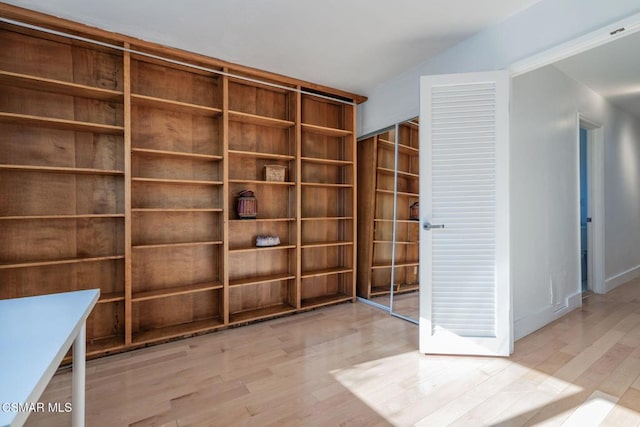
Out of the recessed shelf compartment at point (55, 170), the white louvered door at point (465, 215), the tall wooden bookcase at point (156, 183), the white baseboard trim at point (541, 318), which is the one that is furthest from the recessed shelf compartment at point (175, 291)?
the white baseboard trim at point (541, 318)

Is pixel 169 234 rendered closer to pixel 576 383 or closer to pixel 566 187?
pixel 576 383

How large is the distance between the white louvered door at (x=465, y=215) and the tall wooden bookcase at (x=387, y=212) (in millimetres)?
716

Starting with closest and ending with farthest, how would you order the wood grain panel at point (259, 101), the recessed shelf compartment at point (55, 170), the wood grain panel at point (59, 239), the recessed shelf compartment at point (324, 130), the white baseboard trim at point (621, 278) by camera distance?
the recessed shelf compartment at point (55, 170) → the wood grain panel at point (59, 239) → the wood grain panel at point (259, 101) → the recessed shelf compartment at point (324, 130) → the white baseboard trim at point (621, 278)

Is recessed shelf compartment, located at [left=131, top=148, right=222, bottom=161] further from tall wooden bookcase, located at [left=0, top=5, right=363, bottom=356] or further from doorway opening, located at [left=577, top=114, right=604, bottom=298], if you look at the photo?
doorway opening, located at [left=577, top=114, right=604, bottom=298]

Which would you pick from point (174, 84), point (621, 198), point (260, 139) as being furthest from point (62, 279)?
point (621, 198)

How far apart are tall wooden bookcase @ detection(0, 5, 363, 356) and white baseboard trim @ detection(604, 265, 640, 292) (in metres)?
3.29

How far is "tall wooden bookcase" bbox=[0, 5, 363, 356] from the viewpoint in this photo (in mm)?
2199

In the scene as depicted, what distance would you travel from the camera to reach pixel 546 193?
2867 mm

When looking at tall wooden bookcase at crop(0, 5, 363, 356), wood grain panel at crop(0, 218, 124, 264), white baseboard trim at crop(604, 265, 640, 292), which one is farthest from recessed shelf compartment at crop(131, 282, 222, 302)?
white baseboard trim at crop(604, 265, 640, 292)

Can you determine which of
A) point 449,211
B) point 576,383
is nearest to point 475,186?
point 449,211

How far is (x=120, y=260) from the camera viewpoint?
8.24 feet

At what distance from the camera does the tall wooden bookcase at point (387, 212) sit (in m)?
3.16

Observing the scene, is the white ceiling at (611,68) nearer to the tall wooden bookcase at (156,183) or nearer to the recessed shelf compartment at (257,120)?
the tall wooden bookcase at (156,183)

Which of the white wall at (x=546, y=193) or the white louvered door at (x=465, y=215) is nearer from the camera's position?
the white louvered door at (x=465, y=215)
